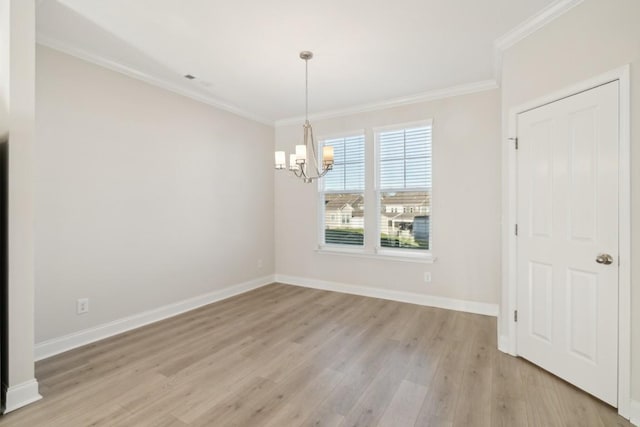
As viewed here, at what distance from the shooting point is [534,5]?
2334 mm

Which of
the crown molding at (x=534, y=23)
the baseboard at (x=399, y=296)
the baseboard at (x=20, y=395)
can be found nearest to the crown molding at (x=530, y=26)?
the crown molding at (x=534, y=23)

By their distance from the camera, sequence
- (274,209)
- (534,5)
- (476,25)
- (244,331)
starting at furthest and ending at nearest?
(274,209)
(244,331)
(476,25)
(534,5)

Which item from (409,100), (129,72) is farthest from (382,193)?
(129,72)

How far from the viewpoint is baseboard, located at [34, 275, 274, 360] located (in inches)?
109

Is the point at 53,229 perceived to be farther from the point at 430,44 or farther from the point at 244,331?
the point at 430,44

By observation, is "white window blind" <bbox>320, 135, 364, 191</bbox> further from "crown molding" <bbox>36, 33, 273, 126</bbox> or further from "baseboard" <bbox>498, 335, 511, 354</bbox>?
"baseboard" <bbox>498, 335, 511, 354</bbox>

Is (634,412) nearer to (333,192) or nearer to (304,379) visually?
(304,379)

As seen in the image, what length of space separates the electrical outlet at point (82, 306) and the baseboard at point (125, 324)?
7.8 inches

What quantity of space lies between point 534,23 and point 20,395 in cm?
483

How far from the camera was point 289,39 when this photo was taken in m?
2.78

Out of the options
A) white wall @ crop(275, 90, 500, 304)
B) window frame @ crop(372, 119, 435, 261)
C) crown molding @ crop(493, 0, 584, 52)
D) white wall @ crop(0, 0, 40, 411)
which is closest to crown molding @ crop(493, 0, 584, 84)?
crown molding @ crop(493, 0, 584, 52)

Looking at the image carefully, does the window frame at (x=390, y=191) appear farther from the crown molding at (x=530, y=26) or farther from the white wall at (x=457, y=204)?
the crown molding at (x=530, y=26)

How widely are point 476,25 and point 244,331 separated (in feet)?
12.4

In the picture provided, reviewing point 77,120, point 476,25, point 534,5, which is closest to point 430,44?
point 476,25
